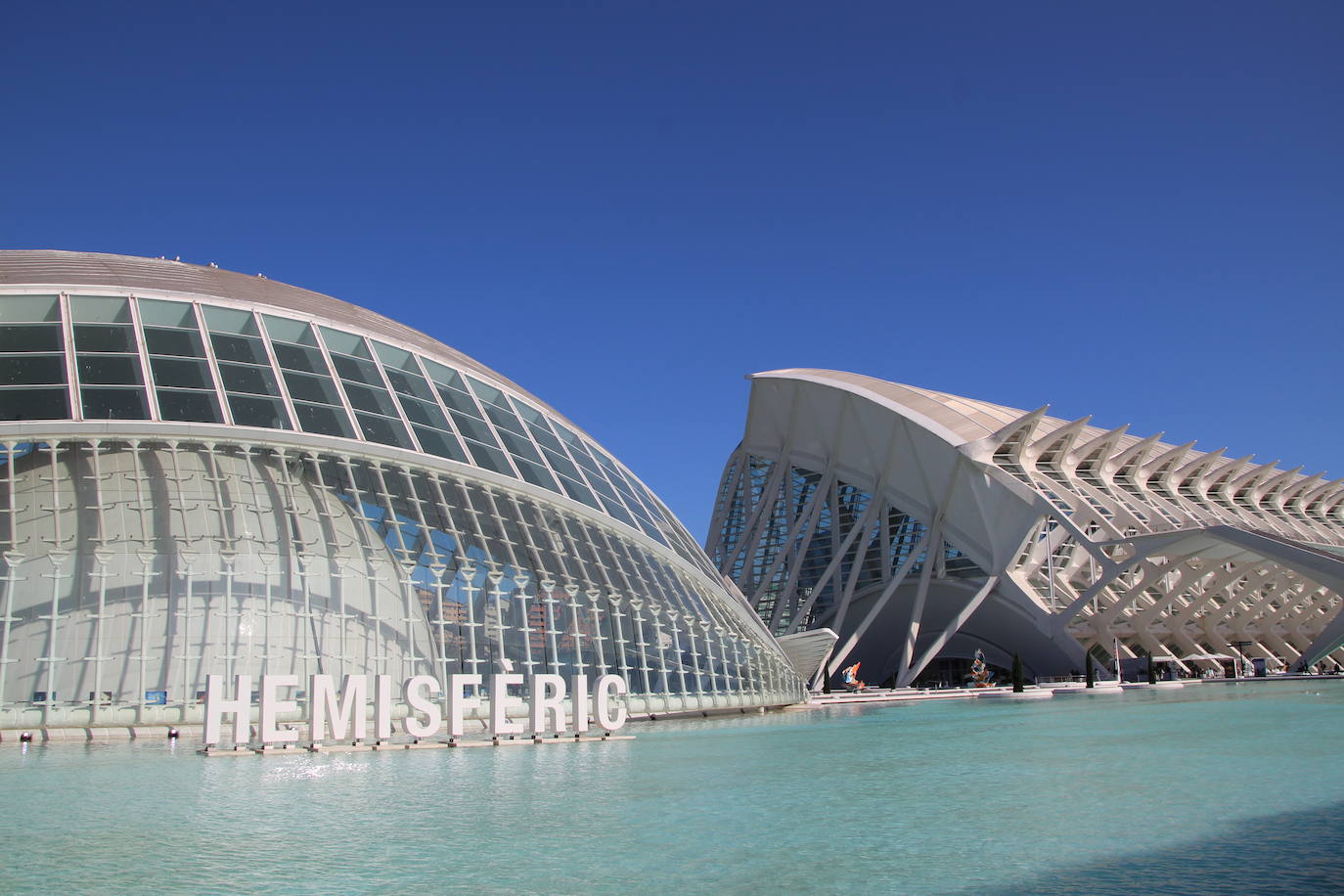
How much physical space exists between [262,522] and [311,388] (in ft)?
11.5

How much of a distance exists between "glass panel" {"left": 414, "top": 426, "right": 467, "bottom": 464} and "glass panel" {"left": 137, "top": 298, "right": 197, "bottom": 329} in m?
6.10

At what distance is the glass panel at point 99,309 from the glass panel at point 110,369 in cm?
155

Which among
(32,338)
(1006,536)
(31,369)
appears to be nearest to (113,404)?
(31,369)

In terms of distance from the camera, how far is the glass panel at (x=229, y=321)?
27672 mm

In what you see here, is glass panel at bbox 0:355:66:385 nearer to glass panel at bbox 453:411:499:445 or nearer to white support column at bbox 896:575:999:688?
glass panel at bbox 453:411:499:445

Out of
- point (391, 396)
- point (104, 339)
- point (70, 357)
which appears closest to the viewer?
point (70, 357)

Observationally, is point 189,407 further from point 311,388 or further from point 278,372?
point 311,388

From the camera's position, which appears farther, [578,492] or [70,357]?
[578,492]

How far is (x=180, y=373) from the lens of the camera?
2553cm

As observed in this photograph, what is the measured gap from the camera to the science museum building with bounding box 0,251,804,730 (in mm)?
23406

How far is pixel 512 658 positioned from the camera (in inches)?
1021

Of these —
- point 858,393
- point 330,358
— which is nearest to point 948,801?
point 330,358

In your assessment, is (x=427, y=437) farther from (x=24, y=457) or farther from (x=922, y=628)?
(x=922, y=628)

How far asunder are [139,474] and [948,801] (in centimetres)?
1953
